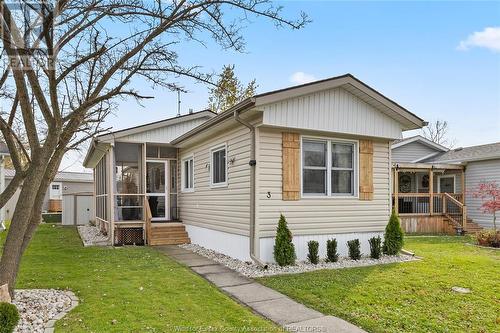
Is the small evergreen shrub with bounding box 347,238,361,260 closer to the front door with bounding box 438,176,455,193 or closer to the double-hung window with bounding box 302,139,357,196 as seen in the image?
the double-hung window with bounding box 302,139,357,196

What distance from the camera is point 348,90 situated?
835 centimetres

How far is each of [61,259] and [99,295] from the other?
147 inches

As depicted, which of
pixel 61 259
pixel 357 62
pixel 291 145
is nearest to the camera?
pixel 291 145

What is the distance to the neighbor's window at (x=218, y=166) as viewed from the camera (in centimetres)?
931

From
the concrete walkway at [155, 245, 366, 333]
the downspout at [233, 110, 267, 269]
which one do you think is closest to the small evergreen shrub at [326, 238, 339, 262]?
the downspout at [233, 110, 267, 269]

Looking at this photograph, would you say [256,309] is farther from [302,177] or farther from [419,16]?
[419,16]

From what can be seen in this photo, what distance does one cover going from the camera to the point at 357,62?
492 inches

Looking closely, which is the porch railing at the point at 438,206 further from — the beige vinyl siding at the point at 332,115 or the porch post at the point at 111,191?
the porch post at the point at 111,191

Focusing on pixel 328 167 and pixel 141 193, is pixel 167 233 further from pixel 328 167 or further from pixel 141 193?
pixel 328 167

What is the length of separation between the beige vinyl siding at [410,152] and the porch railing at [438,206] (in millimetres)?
2384

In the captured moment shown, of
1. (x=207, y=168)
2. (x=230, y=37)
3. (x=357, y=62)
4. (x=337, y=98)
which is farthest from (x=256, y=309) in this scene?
(x=357, y=62)

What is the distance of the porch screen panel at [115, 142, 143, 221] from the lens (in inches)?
462

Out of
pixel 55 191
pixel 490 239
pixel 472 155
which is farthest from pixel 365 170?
pixel 55 191

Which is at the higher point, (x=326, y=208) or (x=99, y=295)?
(x=326, y=208)
